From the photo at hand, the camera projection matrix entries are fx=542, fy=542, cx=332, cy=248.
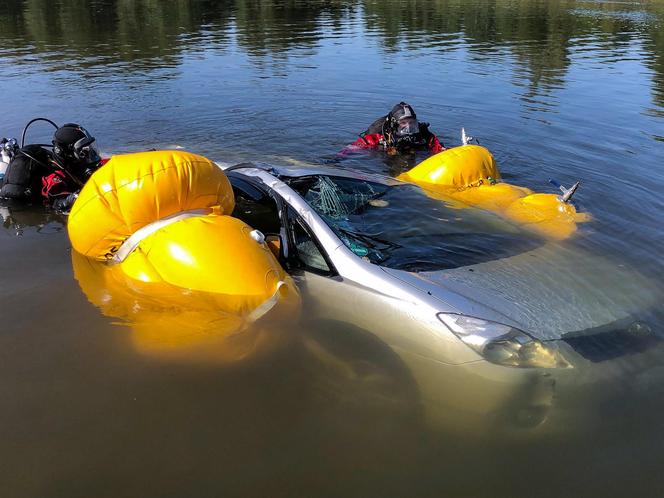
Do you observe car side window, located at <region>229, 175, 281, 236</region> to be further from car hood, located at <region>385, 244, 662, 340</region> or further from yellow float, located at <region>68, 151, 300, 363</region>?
car hood, located at <region>385, 244, 662, 340</region>

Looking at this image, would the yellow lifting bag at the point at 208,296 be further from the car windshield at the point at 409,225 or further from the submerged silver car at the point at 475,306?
→ the car windshield at the point at 409,225

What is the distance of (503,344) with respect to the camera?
322cm

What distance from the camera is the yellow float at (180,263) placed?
3662 mm

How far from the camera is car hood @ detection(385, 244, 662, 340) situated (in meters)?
3.61

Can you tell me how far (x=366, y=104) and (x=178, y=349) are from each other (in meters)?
10.5

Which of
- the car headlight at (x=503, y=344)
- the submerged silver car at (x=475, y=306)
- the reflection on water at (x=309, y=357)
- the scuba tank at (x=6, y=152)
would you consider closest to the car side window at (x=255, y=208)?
the submerged silver car at (x=475, y=306)

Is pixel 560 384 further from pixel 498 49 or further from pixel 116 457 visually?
pixel 498 49

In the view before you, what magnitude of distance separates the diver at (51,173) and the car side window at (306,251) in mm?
3443

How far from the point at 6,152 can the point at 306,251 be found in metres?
5.37

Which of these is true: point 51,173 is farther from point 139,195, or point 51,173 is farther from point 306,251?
point 306,251

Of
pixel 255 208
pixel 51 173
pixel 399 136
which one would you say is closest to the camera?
pixel 255 208

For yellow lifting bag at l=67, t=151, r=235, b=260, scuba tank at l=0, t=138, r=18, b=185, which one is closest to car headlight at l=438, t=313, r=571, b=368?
yellow lifting bag at l=67, t=151, r=235, b=260

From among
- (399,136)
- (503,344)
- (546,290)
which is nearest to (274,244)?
(503,344)

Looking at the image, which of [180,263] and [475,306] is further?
[180,263]
